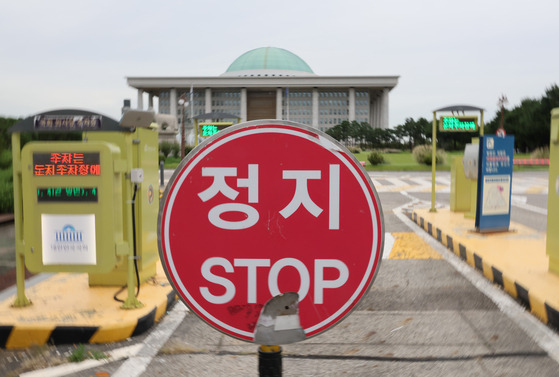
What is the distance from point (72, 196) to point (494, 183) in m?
6.61

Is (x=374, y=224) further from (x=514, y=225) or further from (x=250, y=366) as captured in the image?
(x=514, y=225)

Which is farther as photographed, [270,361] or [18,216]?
[18,216]

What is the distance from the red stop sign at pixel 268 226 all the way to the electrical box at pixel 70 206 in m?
3.17

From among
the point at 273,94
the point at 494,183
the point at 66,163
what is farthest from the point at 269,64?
the point at 66,163

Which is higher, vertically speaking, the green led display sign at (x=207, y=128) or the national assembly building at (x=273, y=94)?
the national assembly building at (x=273, y=94)

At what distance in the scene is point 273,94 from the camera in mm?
113875

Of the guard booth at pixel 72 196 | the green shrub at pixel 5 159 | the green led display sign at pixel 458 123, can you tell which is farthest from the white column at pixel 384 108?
the guard booth at pixel 72 196

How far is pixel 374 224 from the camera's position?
142cm

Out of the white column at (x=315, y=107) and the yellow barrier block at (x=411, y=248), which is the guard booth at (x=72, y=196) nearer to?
the yellow barrier block at (x=411, y=248)

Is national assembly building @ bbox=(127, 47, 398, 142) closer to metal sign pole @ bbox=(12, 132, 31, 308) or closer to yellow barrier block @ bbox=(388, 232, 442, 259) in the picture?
yellow barrier block @ bbox=(388, 232, 442, 259)

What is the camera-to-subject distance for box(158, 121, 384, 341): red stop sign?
1401mm

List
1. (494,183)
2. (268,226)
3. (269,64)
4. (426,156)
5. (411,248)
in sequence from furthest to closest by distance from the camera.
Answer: (269,64) < (426,156) < (494,183) < (411,248) < (268,226)

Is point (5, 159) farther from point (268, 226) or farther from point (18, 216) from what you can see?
→ point (268, 226)

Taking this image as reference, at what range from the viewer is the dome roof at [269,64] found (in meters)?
117
